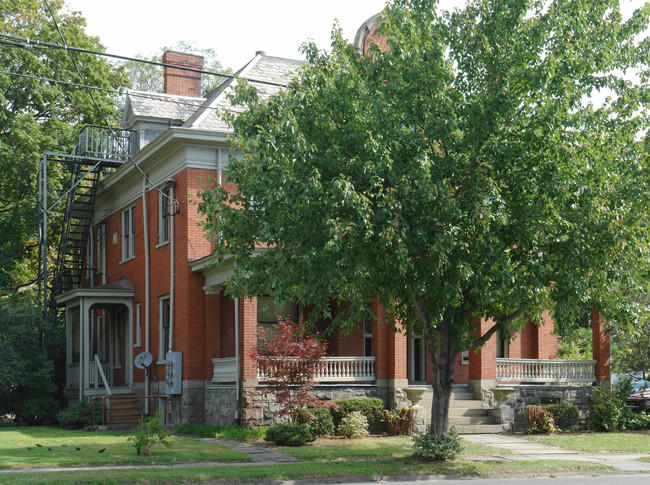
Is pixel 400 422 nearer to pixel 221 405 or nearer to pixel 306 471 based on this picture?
pixel 221 405

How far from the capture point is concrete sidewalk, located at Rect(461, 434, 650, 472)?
55.4 feet

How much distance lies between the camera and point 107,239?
3291 cm

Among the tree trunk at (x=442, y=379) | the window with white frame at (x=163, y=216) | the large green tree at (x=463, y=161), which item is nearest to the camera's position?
the large green tree at (x=463, y=161)

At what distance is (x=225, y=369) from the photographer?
899 inches

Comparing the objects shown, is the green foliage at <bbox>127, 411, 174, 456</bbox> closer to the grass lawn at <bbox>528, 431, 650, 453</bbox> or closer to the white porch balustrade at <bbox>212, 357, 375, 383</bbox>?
the white porch balustrade at <bbox>212, 357, 375, 383</bbox>

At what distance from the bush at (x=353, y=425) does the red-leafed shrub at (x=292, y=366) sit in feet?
2.67

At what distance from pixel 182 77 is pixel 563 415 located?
1968 centimetres

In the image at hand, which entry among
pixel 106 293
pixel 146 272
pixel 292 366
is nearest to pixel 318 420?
pixel 292 366

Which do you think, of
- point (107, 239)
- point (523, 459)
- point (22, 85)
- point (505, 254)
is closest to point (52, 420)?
point (107, 239)

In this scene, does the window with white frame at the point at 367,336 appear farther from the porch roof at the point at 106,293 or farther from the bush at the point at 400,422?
the porch roof at the point at 106,293

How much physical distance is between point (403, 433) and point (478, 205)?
8963 millimetres

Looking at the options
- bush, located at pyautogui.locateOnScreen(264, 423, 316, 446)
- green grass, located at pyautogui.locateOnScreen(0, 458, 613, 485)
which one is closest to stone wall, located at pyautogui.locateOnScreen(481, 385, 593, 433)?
green grass, located at pyautogui.locateOnScreen(0, 458, 613, 485)

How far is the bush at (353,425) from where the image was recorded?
20359 mm

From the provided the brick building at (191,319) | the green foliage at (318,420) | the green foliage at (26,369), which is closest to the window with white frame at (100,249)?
the brick building at (191,319)
